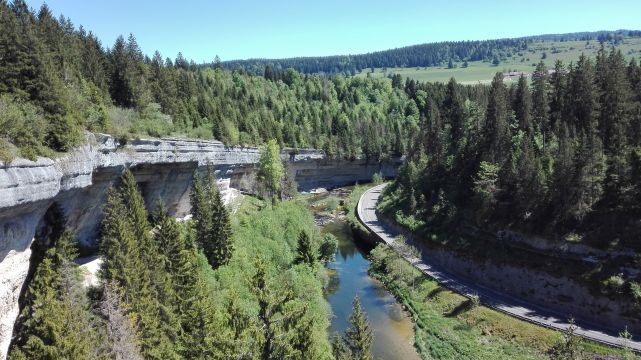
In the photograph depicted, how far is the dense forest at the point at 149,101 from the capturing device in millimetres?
31484

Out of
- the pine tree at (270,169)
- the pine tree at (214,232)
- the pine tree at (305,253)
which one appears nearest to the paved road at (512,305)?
the pine tree at (305,253)

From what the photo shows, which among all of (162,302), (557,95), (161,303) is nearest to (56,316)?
(161,303)

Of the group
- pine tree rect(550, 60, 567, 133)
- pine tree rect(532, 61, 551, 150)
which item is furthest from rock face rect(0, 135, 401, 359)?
pine tree rect(550, 60, 567, 133)

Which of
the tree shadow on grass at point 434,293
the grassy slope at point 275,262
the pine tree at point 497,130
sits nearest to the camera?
the grassy slope at point 275,262

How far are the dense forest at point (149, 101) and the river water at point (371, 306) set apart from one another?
26203mm

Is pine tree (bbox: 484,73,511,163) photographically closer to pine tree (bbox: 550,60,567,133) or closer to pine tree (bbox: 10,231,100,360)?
pine tree (bbox: 550,60,567,133)

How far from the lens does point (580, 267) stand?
4841 cm

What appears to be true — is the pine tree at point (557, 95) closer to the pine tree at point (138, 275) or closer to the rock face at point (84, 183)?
the rock face at point (84, 183)

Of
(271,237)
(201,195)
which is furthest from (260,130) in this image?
(201,195)

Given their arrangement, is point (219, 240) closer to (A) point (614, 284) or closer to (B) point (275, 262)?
(B) point (275, 262)

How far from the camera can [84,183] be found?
107 feet

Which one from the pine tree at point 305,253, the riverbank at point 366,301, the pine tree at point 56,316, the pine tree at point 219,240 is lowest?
the riverbank at point 366,301

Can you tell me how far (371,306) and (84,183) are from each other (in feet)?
108

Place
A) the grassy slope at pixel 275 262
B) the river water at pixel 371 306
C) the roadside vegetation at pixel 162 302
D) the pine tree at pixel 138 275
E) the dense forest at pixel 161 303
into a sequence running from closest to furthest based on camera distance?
the roadside vegetation at pixel 162 302 → the dense forest at pixel 161 303 → the pine tree at pixel 138 275 → the grassy slope at pixel 275 262 → the river water at pixel 371 306
